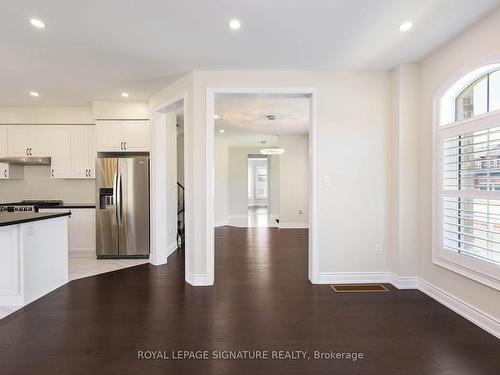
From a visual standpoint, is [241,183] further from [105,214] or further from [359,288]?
[359,288]

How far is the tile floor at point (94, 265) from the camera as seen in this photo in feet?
13.5

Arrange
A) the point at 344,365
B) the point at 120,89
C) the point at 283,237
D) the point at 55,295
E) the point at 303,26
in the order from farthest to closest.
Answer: the point at 283,237 < the point at 120,89 < the point at 55,295 < the point at 303,26 < the point at 344,365

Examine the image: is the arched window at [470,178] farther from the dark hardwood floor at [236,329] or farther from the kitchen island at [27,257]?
the kitchen island at [27,257]

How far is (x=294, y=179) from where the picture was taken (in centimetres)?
817

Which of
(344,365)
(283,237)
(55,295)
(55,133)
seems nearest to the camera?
(344,365)

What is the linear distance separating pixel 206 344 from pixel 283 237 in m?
4.61

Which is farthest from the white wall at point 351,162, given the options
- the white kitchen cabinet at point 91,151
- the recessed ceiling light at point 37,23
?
the white kitchen cabinet at point 91,151

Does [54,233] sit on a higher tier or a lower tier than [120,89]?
lower

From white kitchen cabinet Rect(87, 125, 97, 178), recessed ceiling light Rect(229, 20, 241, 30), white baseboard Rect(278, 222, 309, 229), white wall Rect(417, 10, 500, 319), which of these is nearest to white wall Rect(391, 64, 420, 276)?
white wall Rect(417, 10, 500, 319)

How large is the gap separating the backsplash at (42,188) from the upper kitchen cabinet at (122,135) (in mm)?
1139

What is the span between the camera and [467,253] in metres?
2.76

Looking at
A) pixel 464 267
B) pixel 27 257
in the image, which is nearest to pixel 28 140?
pixel 27 257

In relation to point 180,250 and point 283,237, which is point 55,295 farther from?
point 283,237

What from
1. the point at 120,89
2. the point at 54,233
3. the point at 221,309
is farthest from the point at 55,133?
the point at 221,309
